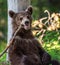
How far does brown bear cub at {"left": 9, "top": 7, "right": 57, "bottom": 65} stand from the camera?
1176 cm

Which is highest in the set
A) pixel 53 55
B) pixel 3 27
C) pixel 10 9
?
pixel 10 9

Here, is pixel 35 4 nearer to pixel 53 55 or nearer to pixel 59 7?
pixel 59 7

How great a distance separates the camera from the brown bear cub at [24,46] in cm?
1176

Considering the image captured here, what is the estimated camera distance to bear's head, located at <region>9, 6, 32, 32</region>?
1172 cm

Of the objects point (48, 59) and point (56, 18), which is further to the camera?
point (56, 18)

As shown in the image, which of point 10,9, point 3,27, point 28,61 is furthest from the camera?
point 3,27

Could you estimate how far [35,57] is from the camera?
1201cm

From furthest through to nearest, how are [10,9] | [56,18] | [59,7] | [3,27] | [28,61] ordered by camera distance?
1. [3,27]
2. [59,7]
3. [56,18]
4. [10,9]
5. [28,61]

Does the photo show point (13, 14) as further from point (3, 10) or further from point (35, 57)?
point (3, 10)

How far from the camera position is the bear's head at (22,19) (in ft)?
38.4

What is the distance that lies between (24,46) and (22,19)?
1.85 feet

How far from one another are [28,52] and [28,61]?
0.71ft

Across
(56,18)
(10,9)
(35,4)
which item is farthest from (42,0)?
(10,9)

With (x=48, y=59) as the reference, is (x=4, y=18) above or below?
below
